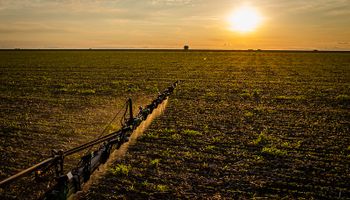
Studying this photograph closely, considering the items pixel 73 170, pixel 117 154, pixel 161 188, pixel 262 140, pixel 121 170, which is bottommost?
pixel 161 188

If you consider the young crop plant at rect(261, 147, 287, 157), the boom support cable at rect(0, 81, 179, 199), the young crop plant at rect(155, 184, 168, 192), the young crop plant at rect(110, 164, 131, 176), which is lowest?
the young crop plant at rect(155, 184, 168, 192)

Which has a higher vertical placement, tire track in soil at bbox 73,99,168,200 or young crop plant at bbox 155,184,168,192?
tire track in soil at bbox 73,99,168,200

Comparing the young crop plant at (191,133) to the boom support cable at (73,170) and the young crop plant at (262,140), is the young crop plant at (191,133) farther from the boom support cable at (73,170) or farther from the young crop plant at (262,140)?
the boom support cable at (73,170)

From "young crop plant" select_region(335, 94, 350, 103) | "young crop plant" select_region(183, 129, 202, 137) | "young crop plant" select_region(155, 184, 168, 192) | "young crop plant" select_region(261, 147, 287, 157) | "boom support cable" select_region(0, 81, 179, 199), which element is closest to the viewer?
"boom support cable" select_region(0, 81, 179, 199)

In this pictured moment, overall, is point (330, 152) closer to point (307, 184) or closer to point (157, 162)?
point (307, 184)

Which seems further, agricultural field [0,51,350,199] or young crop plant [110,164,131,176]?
young crop plant [110,164,131,176]

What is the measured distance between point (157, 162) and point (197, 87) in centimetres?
1443

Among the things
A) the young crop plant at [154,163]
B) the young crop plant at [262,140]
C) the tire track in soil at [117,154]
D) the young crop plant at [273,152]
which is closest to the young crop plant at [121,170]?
the tire track in soil at [117,154]

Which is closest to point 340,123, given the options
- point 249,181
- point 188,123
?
point 188,123

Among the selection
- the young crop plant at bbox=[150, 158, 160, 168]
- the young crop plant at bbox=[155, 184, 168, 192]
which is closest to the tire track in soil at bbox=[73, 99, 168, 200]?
the young crop plant at bbox=[150, 158, 160, 168]

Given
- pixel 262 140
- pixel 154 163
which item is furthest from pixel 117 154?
pixel 262 140

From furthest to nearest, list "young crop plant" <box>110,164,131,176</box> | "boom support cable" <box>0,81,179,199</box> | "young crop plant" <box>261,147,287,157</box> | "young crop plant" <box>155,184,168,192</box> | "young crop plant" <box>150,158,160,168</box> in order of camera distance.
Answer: "young crop plant" <box>261,147,287,157</box> < "young crop plant" <box>150,158,160,168</box> < "young crop plant" <box>110,164,131,176</box> < "young crop plant" <box>155,184,168,192</box> < "boom support cable" <box>0,81,179,199</box>

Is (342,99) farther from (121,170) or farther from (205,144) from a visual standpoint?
(121,170)

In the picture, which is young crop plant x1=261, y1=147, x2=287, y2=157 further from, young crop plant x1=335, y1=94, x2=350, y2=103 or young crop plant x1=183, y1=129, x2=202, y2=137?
young crop plant x1=335, y1=94, x2=350, y2=103
